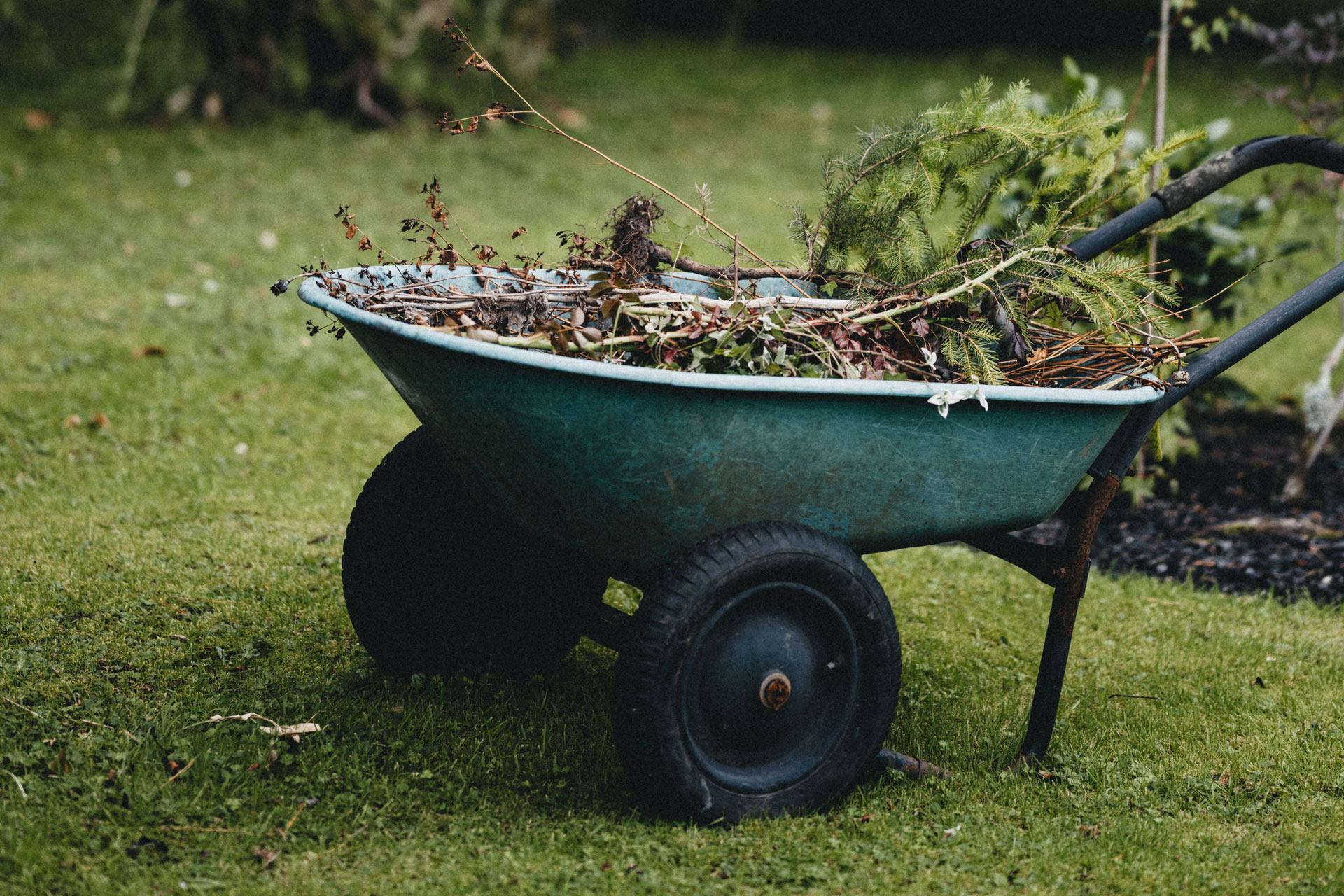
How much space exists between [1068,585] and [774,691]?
0.76m

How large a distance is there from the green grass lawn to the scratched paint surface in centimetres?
59

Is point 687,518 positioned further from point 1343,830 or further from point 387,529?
point 1343,830

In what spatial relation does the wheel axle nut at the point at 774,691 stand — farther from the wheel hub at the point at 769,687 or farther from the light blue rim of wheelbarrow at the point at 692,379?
the light blue rim of wheelbarrow at the point at 692,379

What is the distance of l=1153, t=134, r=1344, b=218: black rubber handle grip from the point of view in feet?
8.86

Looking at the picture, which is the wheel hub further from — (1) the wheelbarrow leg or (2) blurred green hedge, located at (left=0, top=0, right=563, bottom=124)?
(2) blurred green hedge, located at (left=0, top=0, right=563, bottom=124)

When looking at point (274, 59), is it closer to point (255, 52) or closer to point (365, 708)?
point (255, 52)

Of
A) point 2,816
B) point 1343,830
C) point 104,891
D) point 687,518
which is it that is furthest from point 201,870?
point 1343,830

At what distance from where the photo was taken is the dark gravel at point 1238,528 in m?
3.88

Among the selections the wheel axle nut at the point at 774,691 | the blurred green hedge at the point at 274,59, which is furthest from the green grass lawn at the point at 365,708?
the blurred green hedge at the point at 274,59

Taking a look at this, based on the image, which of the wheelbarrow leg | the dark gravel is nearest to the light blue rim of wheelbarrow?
the wheelbarrow leg

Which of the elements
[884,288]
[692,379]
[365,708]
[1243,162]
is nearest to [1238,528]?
[1243,162]

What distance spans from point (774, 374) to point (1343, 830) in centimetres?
154

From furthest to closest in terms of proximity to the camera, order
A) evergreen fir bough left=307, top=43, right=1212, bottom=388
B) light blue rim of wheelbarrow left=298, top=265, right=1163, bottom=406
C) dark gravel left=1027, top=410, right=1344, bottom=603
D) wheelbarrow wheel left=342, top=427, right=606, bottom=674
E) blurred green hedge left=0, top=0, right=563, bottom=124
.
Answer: blurred green hedge left=0, top=0, right=563, bottom=124
dark gravel left=1027, top=410, right=1344, bottom=603
wheelbarrow wheel left=342, top=427, right=606, bottom=674
evergreen fir bough left=307, top=43, right=1212, bottom=388
light blue rim of wheelbarrow left=298, top=265, right=1163, bottom=406

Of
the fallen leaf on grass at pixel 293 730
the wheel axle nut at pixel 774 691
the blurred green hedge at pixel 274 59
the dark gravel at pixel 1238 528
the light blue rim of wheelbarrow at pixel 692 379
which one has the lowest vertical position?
the dark gravel at pixel 1238 528
